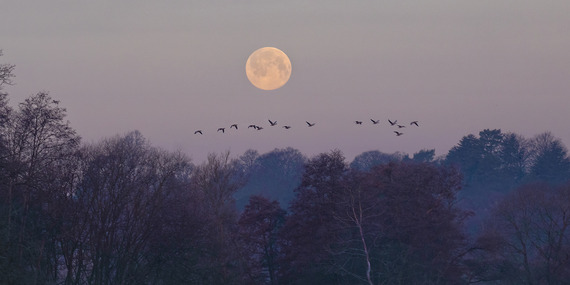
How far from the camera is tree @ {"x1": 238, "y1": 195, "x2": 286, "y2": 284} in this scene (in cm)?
5600

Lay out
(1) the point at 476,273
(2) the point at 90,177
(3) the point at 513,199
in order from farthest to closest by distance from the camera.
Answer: (3) the point at 513,199, (1) the point at 476,273, (2) the point at 90,177

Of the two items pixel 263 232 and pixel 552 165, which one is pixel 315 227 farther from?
pixel 552 165

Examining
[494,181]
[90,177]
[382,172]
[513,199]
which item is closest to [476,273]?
[382,172]

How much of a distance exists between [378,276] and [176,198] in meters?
15.9

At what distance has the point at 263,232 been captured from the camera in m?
57.1

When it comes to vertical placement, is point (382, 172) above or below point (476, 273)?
above

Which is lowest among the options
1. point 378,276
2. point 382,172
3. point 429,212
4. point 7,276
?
point 7,276

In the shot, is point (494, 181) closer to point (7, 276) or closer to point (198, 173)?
point (198, 173)

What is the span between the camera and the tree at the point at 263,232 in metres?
56.0

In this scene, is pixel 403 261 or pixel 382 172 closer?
pixel 403 261

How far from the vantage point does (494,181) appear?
382 ft

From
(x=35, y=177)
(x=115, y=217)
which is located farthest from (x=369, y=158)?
(x=35, y=177)

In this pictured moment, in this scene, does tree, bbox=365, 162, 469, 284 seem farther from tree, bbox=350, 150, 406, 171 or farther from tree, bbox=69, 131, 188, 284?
tree, bbox=350, 150, 406, 171

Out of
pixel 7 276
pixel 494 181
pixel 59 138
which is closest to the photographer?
pixel 7 276
